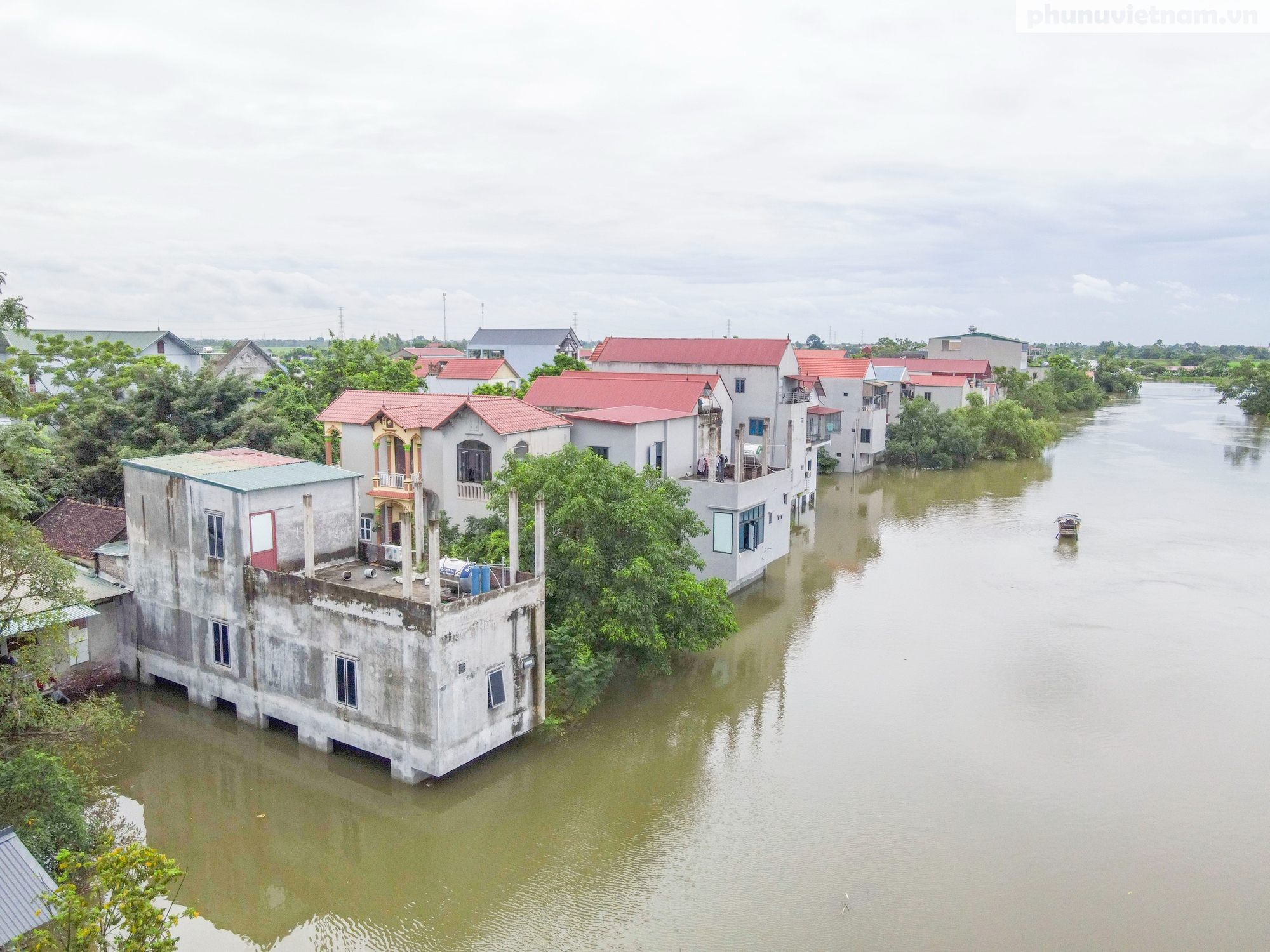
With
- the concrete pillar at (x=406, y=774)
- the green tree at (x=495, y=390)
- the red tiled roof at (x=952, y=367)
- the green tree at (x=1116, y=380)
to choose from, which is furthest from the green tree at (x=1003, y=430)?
the green tree at (x=1116, y=380)

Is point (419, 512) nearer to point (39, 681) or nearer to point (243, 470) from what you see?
point (243, 470)

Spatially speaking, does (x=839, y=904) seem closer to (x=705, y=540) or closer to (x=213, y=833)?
(x=213, y=833)

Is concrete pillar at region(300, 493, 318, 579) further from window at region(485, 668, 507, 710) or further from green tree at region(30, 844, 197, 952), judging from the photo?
green tree at region(30, 844, 197, 952)

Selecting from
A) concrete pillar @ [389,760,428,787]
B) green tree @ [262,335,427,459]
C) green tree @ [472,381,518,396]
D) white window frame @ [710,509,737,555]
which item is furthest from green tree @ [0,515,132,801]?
green tree @ [472,381,518,396]

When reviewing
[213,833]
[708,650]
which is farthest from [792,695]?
[213,833]

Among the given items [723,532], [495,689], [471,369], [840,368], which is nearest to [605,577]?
[495,689]

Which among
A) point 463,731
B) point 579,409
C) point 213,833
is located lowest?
point 213,833

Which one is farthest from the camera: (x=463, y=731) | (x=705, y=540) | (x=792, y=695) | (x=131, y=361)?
(x=131, y=361)
